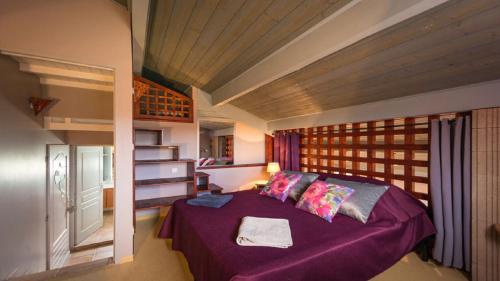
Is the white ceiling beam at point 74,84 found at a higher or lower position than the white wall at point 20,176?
higher

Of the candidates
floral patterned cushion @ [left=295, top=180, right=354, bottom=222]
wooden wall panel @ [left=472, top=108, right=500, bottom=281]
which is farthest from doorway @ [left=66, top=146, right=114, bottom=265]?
wooden wall panel @ [left=472, top=108, right=500, bottom=281]

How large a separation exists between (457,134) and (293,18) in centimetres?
195

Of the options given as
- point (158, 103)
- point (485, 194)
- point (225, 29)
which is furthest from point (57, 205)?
point (485, 194)

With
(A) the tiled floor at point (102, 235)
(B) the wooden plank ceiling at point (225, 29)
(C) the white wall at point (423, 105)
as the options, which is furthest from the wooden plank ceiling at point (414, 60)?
(A) the tiled floor at point (102, 235)

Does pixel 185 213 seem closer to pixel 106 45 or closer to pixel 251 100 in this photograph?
pixel 106 45

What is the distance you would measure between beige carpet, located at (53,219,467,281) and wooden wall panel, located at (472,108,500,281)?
274mm

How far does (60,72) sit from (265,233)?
116 inches

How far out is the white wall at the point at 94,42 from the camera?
1814mm

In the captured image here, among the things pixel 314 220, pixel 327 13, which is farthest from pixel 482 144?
pixel 327 13

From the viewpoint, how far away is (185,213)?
85.7 inches

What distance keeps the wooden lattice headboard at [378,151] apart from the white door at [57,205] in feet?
13.0

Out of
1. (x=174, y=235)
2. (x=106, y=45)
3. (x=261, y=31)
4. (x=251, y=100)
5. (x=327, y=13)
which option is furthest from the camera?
(x=251, y=100)

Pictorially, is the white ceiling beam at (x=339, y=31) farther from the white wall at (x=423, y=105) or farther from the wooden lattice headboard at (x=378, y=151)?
the wooden lattice headboard at (x=378, y=151)

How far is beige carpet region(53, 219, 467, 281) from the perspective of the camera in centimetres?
195
